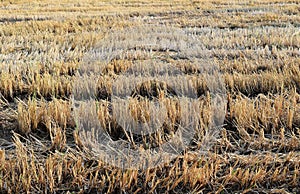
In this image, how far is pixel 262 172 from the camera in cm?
279

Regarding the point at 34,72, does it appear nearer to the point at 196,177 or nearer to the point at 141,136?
the point at 141,136

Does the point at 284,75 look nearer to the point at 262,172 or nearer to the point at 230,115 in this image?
the point at 230,115

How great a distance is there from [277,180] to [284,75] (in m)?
2.62

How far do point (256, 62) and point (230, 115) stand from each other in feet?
8.42

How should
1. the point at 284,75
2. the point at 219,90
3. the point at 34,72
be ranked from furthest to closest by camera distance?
1. the point at 34,72
2. the point at 284,75
3. the point at 219,90

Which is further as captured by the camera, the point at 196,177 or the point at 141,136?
the point at 141,136

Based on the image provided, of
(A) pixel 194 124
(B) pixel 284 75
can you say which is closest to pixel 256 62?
(B) pixel 284 75

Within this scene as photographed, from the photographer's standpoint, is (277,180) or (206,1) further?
(206,1)

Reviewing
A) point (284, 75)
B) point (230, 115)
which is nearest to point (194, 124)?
point (230, 115)

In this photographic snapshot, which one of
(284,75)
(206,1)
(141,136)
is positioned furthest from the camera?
(206,1)

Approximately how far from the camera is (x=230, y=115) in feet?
12.5

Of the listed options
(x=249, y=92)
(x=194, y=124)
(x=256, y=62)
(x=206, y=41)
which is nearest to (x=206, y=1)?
(x=206, y=41)

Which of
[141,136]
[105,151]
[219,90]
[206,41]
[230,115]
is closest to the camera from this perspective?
[105,151]

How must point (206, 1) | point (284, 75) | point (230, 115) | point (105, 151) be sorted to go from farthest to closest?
1. point (206, 1)
2. point (284, 75)
3. point (230, 115)
4. point (105, 151)
